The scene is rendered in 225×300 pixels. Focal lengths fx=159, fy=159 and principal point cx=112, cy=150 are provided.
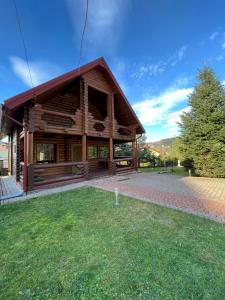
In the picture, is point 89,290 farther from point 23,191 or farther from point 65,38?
point 65,38

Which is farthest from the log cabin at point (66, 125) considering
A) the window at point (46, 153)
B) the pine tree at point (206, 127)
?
the pine tree at point (206, 127)

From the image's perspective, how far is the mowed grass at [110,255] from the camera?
1.98m

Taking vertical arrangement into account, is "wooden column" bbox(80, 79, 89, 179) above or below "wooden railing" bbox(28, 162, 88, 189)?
above

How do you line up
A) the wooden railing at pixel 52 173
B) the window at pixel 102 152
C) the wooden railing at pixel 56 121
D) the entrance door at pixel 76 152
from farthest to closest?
the window at pixel 102 152 < the entrance door at pixel 76 152 < the wooden railing at pixel 56 121 < the wooden railing at pixel 52 173

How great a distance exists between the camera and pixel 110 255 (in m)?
2.63

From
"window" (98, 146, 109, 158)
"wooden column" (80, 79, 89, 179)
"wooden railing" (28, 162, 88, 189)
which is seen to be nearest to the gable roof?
"wooden column" (80, 79, 89, 179)

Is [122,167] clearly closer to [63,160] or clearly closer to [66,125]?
[63,160]

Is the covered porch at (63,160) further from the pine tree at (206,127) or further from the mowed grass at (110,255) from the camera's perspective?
the pine tree at (206,127)

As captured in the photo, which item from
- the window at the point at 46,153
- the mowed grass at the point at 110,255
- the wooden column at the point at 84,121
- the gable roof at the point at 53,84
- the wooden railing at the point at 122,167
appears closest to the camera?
the mowed grass at the point at 110,255

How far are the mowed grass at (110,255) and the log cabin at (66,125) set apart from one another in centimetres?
350

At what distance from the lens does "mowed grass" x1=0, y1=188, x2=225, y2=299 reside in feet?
6.50

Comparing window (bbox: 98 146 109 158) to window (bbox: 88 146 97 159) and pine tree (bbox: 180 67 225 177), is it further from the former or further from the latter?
pine tree (bbox: 180 67 225 177)

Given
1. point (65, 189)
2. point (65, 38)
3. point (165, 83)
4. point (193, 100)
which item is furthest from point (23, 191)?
point (165, 83)

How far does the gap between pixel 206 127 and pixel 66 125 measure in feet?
30.0
